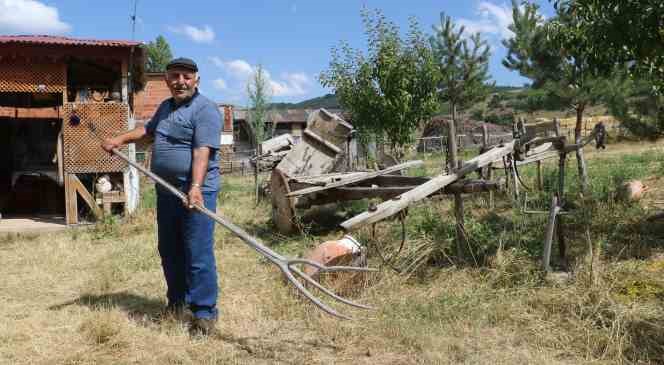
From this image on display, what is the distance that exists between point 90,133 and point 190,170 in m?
6.75

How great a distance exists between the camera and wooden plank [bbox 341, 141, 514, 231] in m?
4.24

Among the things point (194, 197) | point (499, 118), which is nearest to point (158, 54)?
point (499, 118)

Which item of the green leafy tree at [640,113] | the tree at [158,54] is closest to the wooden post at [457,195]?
the green leafy tree at [640,113]

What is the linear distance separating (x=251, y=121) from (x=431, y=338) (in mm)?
27847

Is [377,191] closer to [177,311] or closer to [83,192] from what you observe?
[177,311]

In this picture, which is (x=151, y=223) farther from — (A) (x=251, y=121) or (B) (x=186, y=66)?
(A) (x=251, y=121)

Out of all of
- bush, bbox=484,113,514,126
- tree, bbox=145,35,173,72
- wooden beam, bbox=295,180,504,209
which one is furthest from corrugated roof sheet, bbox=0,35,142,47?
bush, bbox=484,113,514,126

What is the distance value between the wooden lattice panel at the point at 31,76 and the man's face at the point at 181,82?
6841 mm

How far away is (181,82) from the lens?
3.68 meters

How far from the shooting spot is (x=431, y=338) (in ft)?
11.2

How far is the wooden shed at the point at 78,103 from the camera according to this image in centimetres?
905

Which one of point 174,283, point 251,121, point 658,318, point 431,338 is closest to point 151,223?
point 174,283

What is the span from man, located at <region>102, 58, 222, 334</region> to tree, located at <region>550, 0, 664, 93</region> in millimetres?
3593

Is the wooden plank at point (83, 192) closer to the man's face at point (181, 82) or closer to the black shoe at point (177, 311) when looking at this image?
the black shoe at point (177, 311)
